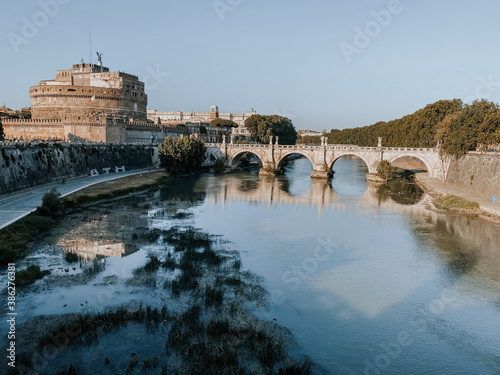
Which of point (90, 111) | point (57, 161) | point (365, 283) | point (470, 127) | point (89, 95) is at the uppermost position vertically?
point (89, 95)

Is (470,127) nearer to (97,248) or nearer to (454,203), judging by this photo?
(454,203)

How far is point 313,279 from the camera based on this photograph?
44.4 feet

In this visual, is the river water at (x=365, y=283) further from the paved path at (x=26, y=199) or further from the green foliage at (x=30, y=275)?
the paved path at (x=26, y=199)

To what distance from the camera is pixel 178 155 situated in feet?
136

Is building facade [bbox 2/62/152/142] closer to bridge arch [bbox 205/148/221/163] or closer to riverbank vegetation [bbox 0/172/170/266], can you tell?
bridge arch [bbox 205/148/221/163]


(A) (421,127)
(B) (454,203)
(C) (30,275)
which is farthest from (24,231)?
(A) (421,127)

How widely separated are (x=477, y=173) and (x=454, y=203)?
6.15 m

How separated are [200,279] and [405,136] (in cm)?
5094

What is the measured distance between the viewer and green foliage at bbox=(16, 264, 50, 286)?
477 inches

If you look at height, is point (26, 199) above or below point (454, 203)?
above

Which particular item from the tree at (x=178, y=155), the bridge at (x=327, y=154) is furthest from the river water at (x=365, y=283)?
the bridge at (x=327, y=154)

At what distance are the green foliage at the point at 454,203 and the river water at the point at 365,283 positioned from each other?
6.29 feet

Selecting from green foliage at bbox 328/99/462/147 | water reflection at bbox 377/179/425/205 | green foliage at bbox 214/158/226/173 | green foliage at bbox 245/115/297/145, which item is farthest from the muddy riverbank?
green foliage at bbox 245/115/297/145

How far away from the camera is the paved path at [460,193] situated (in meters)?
23.8
